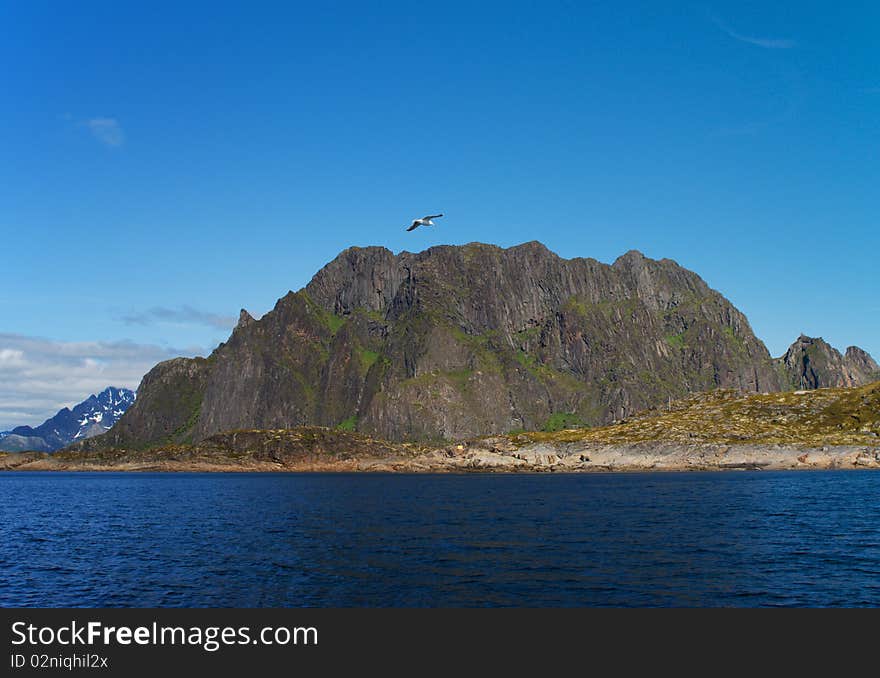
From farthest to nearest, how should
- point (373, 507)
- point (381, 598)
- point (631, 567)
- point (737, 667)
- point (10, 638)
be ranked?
point (373, 507) → point (631, 567) → point (381, 598) → point (10, 638) → point (737, 667)

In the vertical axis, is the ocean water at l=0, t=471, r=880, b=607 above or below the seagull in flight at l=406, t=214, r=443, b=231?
below

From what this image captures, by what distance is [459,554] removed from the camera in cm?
5628

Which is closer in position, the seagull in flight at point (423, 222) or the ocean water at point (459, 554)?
the ocean water at point (459, 554)

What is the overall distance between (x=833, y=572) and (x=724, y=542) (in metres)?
13.5

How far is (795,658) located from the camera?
29.8m

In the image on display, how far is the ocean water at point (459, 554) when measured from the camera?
4184 cm

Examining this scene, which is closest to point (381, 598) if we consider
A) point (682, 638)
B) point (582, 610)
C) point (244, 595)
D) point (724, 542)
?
point (244, 595)

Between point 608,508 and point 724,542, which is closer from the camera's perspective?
point 724,542

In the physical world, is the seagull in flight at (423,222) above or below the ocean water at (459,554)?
above

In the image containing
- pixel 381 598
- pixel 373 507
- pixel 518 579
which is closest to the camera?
pixel 381 598

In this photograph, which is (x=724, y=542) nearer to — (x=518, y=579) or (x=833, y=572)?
(x=833, y=572)

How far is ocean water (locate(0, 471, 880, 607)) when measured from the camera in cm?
4184

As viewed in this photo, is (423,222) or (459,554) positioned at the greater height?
(423,222)

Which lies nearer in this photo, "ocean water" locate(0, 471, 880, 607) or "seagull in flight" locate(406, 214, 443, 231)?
"ocean water" locate(0, 471, 880, 607)
